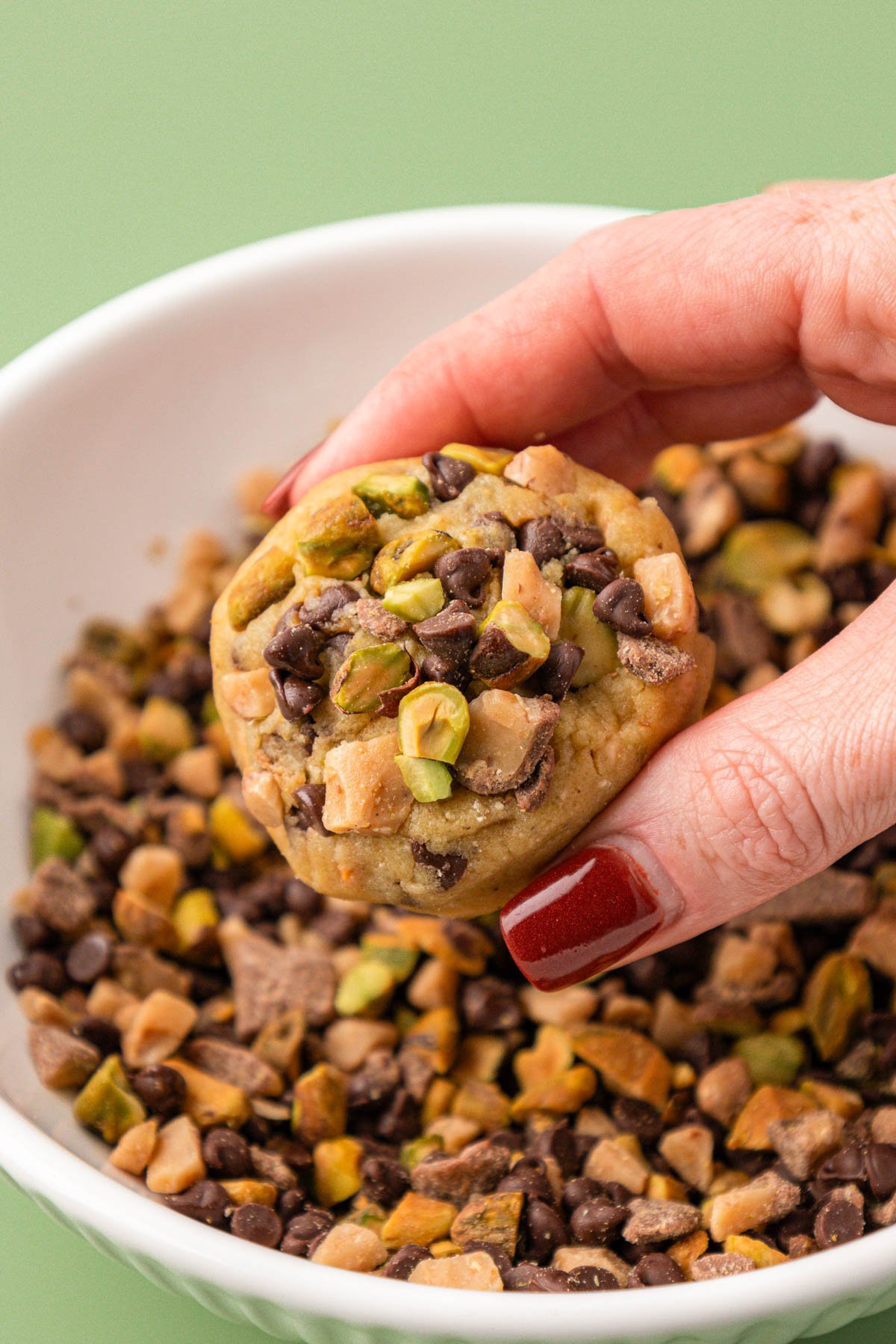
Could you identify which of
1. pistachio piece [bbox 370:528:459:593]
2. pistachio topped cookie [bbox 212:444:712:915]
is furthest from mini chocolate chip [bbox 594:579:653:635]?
pistachio piece [bbox 370:528:459:593]

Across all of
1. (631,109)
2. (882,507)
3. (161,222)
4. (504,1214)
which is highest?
(161,222)

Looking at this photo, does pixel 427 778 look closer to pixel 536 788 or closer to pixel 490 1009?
pixel 536 788

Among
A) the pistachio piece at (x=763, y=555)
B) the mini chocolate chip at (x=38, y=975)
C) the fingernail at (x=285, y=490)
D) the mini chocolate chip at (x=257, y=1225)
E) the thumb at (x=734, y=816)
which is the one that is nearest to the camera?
the thumb at (x=734, y=816)

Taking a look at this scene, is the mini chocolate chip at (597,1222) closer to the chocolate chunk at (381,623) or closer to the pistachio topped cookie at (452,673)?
the pistachio topped cookie at (452,673)

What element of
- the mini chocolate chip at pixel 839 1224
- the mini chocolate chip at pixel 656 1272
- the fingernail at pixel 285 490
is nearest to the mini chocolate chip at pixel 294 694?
the fingernail at pixel 285 490

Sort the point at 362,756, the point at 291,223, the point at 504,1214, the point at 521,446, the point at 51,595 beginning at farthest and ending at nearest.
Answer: the point at 291,223
the point at 51,595
the point at 521,446
the point at 504,1214
the point at 362,756

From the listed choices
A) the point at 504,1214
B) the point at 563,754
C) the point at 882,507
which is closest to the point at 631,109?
the point at 882,507

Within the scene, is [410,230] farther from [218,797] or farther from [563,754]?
[563,754]

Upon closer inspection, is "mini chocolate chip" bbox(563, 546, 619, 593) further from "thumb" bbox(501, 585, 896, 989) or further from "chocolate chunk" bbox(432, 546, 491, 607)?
"thumb" bbox(501, 585, 896, 989)
